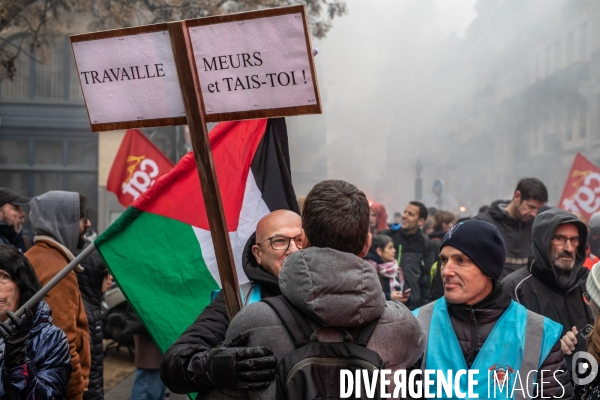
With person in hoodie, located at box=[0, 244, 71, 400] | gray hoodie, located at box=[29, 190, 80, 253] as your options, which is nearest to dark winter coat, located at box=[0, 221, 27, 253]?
gray hoodie, located at box=[29, 190, 80, 253]

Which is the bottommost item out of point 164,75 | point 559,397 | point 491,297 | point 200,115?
point 559,397

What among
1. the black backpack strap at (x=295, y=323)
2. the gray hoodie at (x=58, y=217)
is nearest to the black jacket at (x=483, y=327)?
the black backpack strap at (x=295, y=323)

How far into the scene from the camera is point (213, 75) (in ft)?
8.56

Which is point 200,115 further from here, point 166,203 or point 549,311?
point 549,311

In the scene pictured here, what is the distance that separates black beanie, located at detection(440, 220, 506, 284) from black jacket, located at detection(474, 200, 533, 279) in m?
2.98

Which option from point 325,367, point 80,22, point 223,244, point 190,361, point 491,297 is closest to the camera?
point 325,367

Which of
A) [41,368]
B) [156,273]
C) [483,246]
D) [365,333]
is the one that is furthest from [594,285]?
[41,368]

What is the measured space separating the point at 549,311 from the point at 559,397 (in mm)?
1465

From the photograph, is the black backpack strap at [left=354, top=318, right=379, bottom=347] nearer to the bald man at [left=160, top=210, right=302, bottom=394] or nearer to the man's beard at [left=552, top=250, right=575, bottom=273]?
the bald man at [left=160, top=210, right=302, bottom=394]

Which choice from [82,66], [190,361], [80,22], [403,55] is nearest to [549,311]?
[190,361]

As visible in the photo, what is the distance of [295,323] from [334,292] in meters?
0.14

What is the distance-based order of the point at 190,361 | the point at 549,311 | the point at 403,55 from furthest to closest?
the point at 403,55 → the point at 549,311 → the point at 190,361

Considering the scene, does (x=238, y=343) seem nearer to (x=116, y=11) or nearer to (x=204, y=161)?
(x=204, y=161)

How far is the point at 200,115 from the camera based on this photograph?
258 cm
